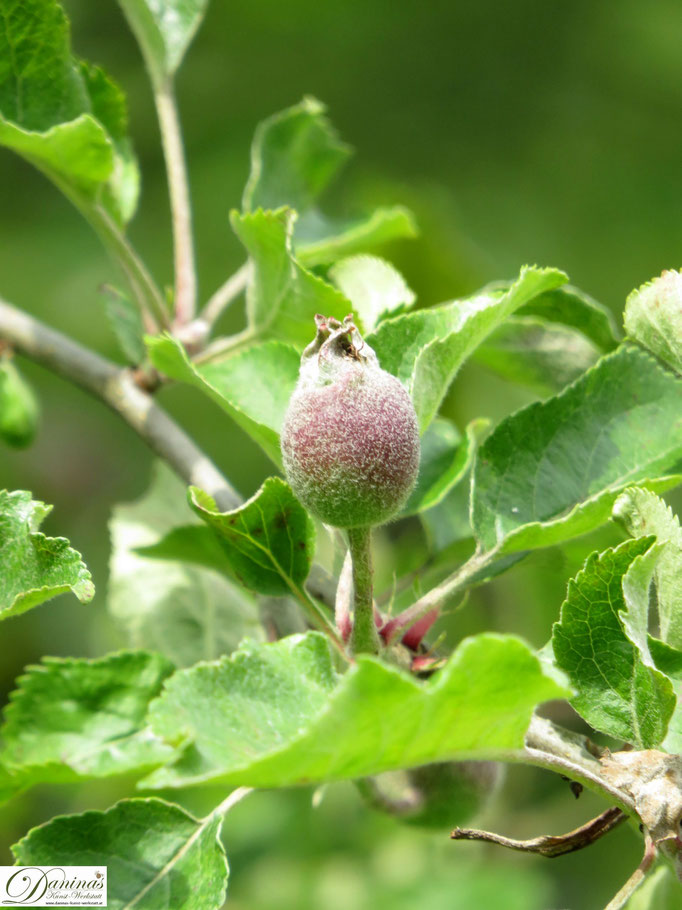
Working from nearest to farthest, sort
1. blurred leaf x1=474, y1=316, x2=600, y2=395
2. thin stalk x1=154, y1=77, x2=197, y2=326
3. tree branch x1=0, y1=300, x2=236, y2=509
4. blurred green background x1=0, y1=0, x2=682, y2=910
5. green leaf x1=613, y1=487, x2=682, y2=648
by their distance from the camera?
green leaf x1=613, y1=487, x2=682, y2=648 < tree branch x1=0, y1=300, x2=236, y2=509 < blurred leaf x1=474, y1=316, x2=600, y2=395 < thin stalk x1=154, y1=77, x2=197, y2=326 < blurred green background x1=0, y1=0, x2=682, y2=910

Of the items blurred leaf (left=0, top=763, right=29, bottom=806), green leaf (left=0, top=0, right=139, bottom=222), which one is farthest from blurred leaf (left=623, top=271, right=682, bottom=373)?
blurred leaf (left=0, top=763, right=29, bottom=806)

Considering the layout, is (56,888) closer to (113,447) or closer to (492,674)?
(492,674)

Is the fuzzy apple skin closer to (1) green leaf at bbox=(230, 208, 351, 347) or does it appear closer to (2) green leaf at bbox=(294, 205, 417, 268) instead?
(1) green leaf at bbox=(230, 208, 351, 347)

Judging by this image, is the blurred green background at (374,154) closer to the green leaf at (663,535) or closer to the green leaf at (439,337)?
the green leaf at (439,337)

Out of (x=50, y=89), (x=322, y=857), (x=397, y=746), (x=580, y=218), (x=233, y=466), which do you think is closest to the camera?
(x=397, y=746)

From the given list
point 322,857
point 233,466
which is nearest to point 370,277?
point 322,857

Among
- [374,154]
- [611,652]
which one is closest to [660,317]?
[611,652]
